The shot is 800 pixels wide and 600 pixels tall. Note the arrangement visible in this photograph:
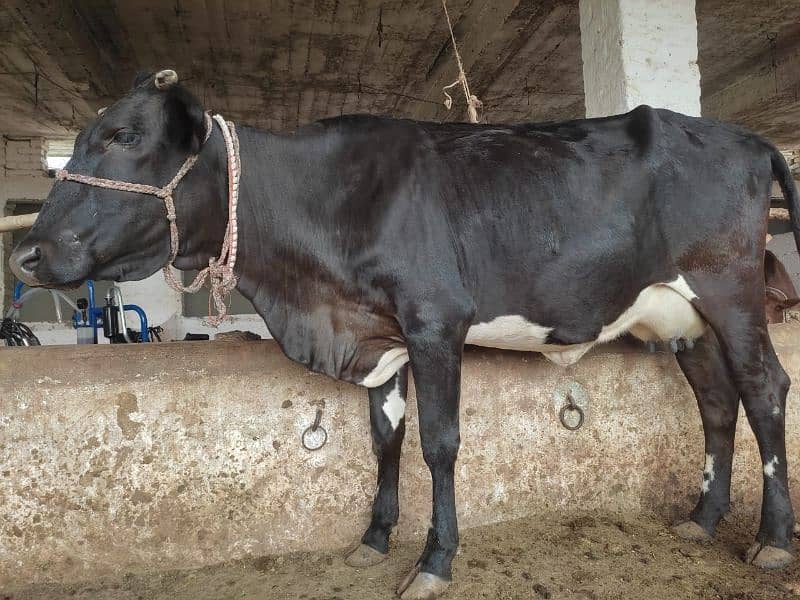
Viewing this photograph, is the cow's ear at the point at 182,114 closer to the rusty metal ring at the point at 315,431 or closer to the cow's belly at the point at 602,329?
the cow's belly at the point at 602,329

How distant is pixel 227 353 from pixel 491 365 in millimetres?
1167

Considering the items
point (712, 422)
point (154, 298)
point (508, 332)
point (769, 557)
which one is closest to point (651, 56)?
point (712, 422)

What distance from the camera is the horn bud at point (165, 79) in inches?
81.9

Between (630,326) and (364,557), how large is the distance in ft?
4.82

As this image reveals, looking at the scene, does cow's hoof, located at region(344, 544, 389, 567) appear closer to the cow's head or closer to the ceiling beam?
the cow's head

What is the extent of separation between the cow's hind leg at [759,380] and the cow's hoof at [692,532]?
0.23m

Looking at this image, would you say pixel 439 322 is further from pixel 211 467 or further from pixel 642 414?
pixel 642 414

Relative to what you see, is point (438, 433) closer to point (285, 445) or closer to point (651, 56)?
point (285, 445)

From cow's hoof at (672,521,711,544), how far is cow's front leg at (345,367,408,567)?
1.23 m

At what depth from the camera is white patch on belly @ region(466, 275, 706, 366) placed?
2.41 meters

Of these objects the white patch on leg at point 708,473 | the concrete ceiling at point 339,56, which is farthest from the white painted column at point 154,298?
the white patch on leg at point 708,473

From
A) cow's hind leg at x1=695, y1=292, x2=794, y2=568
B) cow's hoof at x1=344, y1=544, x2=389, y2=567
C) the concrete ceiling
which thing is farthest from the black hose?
cow's hind leg at x1=695, y1=292, x2=794, y2=568

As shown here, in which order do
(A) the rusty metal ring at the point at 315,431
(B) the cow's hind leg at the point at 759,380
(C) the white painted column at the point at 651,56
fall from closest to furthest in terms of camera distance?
(B) the cow's hind leg at the point at 759,380
(A) the rusty metal ring at the point at 315,431
(C) the white painted column at the point at 651,56

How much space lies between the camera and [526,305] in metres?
2.38
